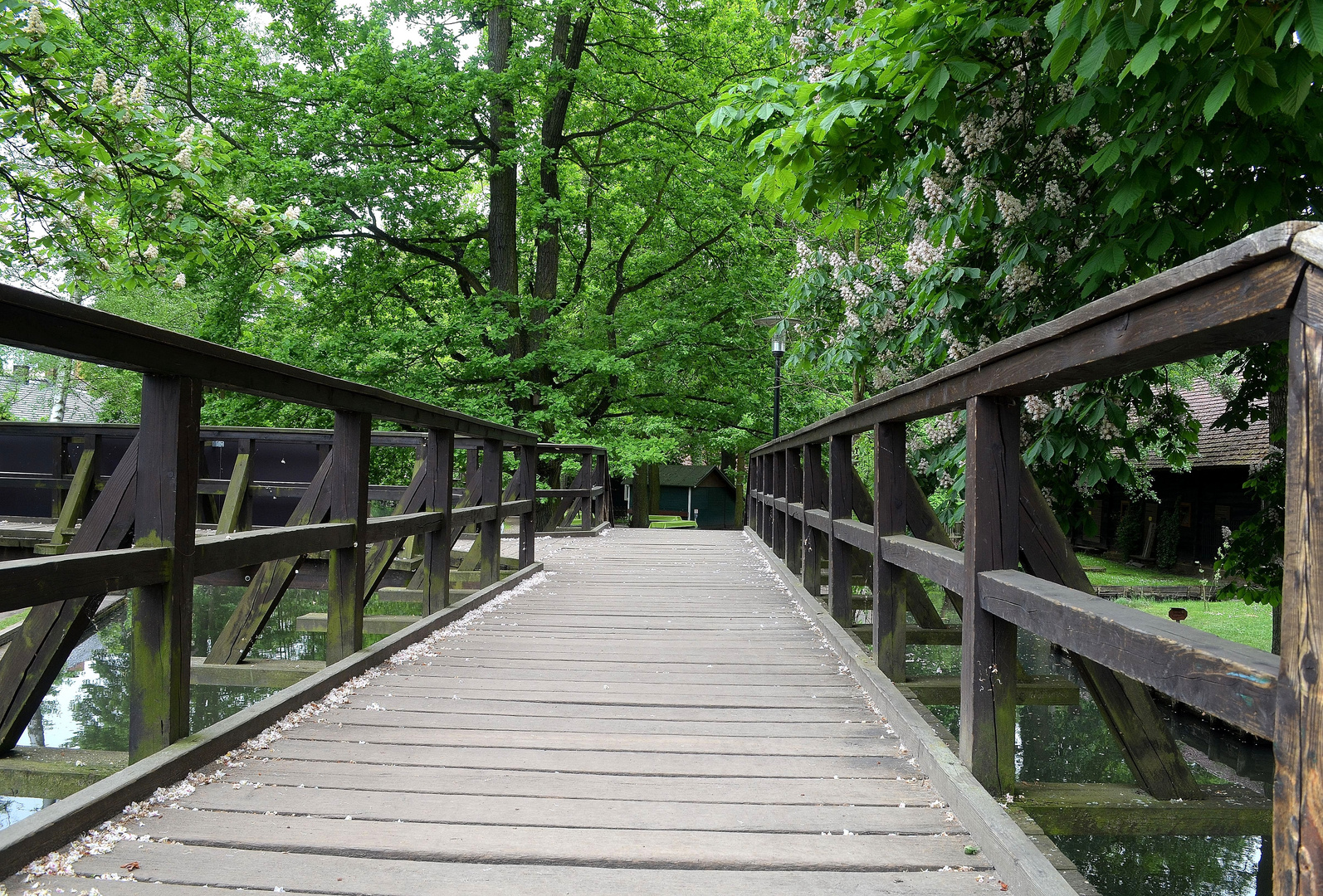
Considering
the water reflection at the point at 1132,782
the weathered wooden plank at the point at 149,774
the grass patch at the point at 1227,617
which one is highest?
the weathered wooden plank at the point at 149,774

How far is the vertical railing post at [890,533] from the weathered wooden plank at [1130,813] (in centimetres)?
102

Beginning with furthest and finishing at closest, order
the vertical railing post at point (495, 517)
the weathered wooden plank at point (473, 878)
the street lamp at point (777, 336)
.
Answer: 1. the street lamp at point (777, 336)
2. the vertical railing post at point (495, 517)
3. the weathered wooden plank at point (473, 878)

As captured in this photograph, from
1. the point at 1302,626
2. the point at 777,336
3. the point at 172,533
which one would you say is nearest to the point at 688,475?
the point at 777,336

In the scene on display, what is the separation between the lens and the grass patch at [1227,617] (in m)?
10.7

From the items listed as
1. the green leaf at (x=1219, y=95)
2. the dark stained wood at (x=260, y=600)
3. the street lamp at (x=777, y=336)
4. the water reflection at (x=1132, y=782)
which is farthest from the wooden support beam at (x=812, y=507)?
the street lamp at (x=777, y=336)

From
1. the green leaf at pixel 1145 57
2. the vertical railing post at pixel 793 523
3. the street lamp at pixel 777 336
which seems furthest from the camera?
the street lamp at pixel 777 336

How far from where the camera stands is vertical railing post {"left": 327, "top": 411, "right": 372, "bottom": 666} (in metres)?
3.40

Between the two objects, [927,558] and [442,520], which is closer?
[927,558]

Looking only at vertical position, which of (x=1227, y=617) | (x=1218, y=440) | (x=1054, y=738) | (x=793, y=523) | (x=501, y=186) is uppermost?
(x=501, y=186)

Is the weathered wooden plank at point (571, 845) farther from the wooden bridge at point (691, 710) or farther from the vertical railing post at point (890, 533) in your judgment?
the vertical railing post at point (890, 533)

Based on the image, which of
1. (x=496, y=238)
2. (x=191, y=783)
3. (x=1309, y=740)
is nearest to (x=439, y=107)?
(x=496, y=238)

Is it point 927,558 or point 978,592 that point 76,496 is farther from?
point 978,592

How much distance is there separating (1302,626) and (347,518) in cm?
308

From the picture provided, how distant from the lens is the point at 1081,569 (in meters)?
2.35
